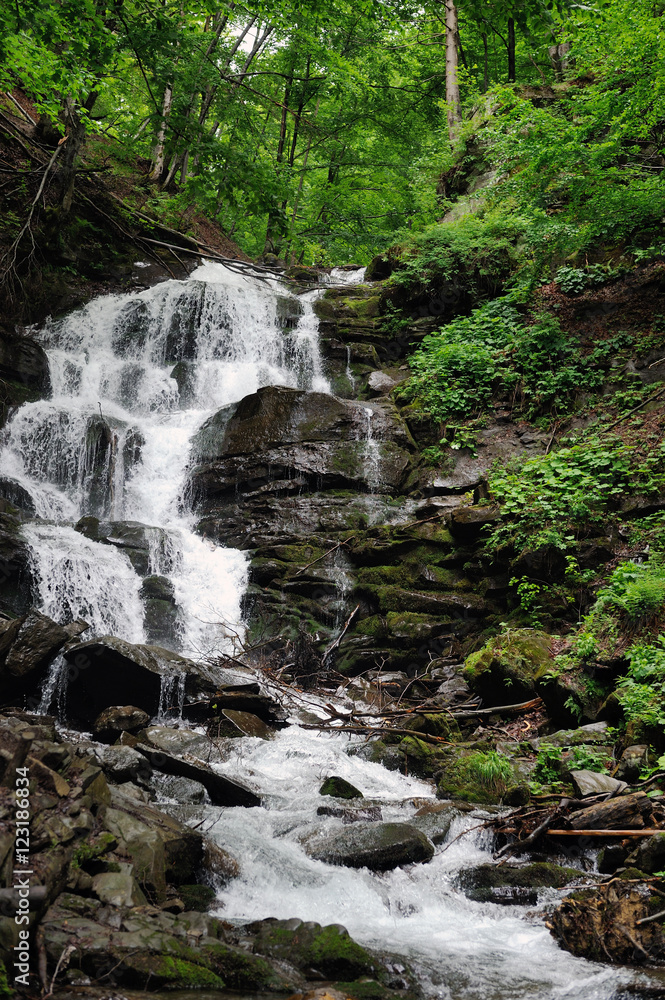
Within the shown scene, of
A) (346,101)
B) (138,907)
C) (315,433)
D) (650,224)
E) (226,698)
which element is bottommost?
(138,907)

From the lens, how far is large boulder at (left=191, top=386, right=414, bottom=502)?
12672 mm

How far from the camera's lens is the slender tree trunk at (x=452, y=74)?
1681 centimetres

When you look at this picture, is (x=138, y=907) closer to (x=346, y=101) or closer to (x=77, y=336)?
(x=77, y=336)

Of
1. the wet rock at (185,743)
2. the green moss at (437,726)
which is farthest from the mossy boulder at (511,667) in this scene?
the wet rock at (185,743)

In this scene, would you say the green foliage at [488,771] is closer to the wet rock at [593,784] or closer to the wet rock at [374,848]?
the wet rock at [593,784]

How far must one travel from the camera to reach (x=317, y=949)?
3445 millimetres

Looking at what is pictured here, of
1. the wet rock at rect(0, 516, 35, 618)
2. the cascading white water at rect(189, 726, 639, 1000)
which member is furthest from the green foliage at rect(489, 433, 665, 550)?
the wet rock at rect(0, 516, 35, 618)

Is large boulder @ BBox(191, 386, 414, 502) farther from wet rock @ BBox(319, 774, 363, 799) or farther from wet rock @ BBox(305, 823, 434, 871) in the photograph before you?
wet rock @ BBox(305, 823, 434, 871)

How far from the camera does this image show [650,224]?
1080 centimetres

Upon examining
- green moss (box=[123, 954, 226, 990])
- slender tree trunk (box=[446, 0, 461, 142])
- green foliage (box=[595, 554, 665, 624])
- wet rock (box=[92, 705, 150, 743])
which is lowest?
green moss (box=[123, 954, 226, 990])

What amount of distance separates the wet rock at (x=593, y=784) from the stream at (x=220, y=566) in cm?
86

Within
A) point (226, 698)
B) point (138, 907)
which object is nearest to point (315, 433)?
point (226, 698)

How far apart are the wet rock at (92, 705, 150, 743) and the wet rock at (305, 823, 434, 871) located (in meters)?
2.97

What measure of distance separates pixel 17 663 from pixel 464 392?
944 centimetres
